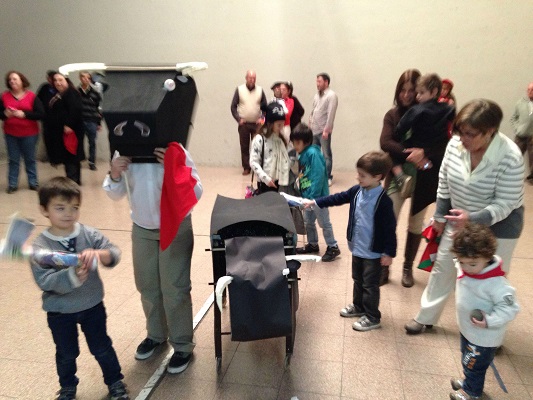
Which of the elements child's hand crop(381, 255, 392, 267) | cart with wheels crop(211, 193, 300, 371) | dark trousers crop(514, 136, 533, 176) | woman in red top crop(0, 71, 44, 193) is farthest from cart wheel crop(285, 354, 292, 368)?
dark trousers crop(514, 136, 533, 176)

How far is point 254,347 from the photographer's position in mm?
2430

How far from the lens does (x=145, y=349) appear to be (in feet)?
7.65

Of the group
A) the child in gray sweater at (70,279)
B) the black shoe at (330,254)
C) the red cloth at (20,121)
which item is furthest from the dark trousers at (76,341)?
the red cloth at (20,121)

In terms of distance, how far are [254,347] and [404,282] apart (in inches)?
54.6

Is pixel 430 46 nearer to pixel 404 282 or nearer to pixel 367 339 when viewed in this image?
pixel 404 282

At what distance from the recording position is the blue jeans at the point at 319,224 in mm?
3564

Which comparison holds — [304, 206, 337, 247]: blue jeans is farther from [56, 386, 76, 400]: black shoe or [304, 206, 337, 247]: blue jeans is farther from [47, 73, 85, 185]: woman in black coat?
[47, 73, 85, 185]: woman in black coat

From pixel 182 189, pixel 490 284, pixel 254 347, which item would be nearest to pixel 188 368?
pixel 254 347

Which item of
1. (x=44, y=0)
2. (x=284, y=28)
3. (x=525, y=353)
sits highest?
(x=44, y=0)

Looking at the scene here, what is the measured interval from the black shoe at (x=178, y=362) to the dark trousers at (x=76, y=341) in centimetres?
28

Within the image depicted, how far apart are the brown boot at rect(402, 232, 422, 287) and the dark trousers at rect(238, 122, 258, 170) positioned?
3.89 metres

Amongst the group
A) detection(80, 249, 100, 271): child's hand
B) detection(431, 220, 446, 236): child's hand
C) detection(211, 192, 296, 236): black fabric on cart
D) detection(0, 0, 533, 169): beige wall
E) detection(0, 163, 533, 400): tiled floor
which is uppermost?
detection(0, 0, 533, 169): beige wall

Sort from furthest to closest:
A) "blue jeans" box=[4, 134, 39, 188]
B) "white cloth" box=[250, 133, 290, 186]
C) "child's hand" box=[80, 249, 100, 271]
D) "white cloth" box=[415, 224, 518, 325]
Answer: "blue jeans" box=[4, 134, 39, 188], "white cloth" box=[250, 133, 290, 186], "white cloth" box=[415, 224, 518, 325], "child's hand" box=[80, 249, 100, 271]

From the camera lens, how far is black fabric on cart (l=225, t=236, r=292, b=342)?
1.85m
